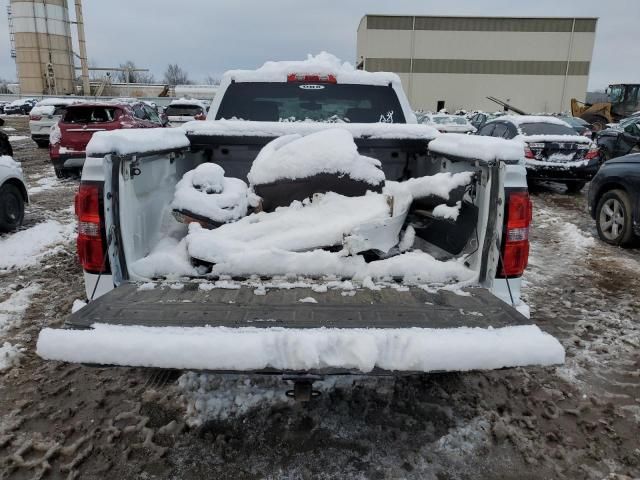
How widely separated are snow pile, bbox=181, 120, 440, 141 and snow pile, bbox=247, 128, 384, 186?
Answer: 1.38ft

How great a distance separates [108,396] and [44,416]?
382 millimetres

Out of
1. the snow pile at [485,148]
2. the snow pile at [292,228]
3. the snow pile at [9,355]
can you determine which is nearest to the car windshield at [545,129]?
the snow pile at [485,148]

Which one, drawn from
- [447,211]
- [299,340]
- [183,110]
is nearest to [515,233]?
[447,211]

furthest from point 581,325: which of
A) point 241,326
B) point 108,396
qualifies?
point 108,396

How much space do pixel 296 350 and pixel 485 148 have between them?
1.60 metres

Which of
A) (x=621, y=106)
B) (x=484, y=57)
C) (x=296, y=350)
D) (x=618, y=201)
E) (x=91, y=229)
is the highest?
(x=484, y=57)

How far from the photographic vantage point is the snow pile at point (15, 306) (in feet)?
13.9

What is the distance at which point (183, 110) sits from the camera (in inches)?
758

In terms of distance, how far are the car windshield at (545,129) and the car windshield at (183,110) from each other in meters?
12.9

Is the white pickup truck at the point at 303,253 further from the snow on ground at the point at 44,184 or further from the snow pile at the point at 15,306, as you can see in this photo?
the snow on ground at the point at 44,184

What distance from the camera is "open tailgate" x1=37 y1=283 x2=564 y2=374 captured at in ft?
6.36

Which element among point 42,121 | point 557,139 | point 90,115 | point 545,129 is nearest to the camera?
point 557,139

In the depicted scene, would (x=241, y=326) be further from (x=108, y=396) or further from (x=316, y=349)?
(x=108, y=396)

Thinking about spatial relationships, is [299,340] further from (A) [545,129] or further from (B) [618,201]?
(A) [545,129]
